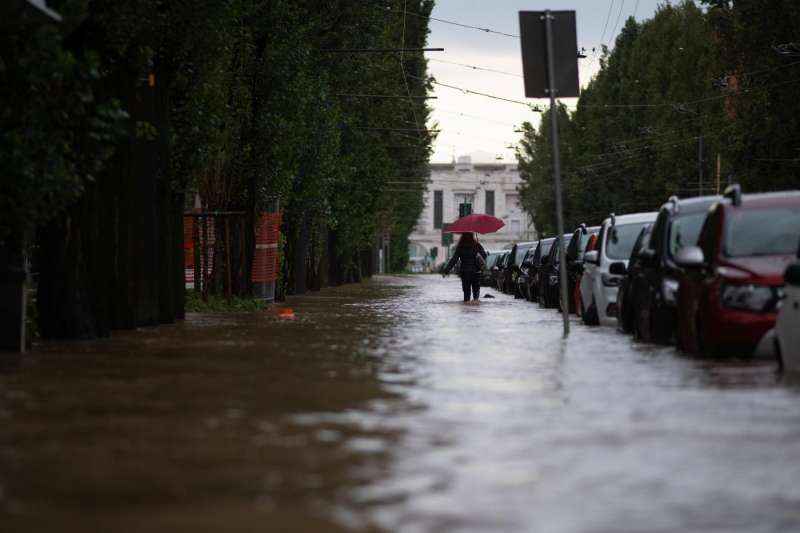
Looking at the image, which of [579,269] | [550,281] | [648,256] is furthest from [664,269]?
[550,281]

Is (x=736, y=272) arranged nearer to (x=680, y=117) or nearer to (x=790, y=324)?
(x=790, y=324)

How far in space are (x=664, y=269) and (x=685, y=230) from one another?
1.35 meters

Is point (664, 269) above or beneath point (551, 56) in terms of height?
beneath

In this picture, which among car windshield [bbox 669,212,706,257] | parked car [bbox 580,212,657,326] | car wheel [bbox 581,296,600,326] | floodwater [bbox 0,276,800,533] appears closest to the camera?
floodwater [bbox 0,276,800,533]

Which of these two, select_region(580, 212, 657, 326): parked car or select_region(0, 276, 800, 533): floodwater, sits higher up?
select_region(580, 212, 657, 326): parked car

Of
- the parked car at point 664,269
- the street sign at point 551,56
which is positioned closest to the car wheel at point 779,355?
the parked car at point 664,269

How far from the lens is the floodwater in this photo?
7.49 meters

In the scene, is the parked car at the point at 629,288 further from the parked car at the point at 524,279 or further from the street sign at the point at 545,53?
the parked car at the point at 524,279

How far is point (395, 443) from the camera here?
32.5 ft

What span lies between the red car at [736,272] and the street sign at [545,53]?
4.99m

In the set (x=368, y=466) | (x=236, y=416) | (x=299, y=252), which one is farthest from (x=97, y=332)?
(x=299, y=252)

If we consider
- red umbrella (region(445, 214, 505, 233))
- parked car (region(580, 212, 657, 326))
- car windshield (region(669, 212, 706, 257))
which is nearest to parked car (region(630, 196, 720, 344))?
car windshield (region(669, 212, 706, 257))

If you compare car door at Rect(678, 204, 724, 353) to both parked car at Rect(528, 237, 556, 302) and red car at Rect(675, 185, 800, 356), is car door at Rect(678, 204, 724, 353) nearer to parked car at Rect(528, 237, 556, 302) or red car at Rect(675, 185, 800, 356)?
red car at Rect(675, 185, 800, 356)

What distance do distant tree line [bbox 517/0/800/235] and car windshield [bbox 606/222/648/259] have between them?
24531mm
